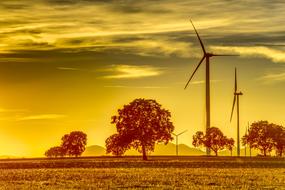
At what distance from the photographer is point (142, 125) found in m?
132

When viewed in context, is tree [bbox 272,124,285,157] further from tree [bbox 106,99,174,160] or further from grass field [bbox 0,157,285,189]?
grass field [bbox 0,157,285,189]

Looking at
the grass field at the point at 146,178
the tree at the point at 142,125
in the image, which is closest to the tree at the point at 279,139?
the tree at the point at 142,125

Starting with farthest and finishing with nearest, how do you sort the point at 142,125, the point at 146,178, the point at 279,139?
the point at 279,139, the point at 142,125, the point at 146,178

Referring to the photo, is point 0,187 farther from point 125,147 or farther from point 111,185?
point 125,147

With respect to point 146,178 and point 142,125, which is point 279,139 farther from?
point 146,178

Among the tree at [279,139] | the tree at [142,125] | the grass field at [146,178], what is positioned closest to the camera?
the grass field at [146,178]

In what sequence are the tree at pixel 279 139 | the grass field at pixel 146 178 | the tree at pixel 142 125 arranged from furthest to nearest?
the tree at pixel 279 139 → the tree at pixel 142 125 → the grass field at pixel 146 178

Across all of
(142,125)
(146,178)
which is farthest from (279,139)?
(146,178)

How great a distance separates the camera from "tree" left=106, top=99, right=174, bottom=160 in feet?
431

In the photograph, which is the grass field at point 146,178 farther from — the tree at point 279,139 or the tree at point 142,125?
the tree at point 279,139

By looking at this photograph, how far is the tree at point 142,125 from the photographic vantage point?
431 feet

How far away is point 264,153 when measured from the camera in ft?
649

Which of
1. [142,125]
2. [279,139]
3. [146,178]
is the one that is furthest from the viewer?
[279,139]

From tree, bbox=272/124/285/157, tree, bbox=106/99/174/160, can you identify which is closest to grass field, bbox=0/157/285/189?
tree, bbox=106/99/174/160
